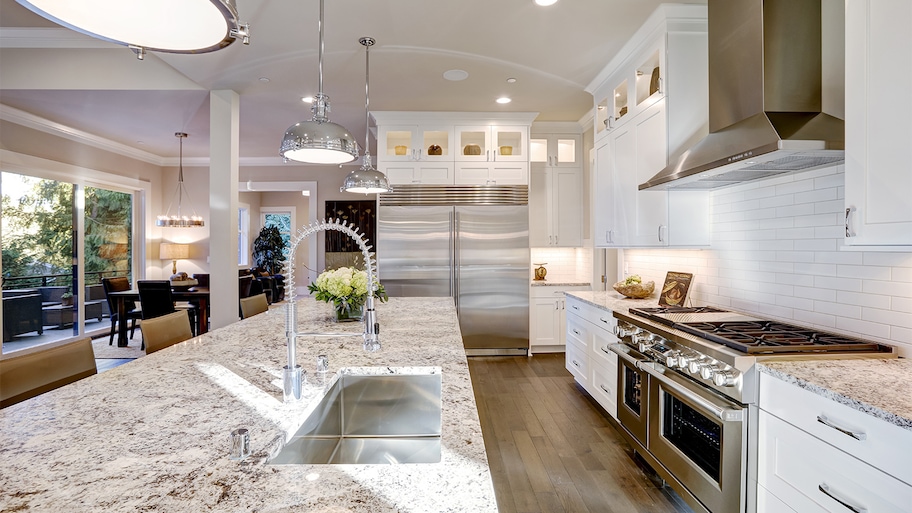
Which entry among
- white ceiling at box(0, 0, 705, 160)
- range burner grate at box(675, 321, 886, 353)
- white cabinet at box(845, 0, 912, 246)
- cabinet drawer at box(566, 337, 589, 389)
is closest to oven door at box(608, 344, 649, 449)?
range burner grate at box(675, 321, 886, 353)

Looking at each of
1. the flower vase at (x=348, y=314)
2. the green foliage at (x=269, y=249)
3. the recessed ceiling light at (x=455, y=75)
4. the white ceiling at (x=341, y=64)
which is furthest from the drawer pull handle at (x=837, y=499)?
the green foliage at (x=269, y=249)

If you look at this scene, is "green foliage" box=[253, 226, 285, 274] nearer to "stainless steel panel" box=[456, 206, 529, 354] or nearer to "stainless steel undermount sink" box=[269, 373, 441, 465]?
"stainless steel panel" box=[456, 206, 529, 354]

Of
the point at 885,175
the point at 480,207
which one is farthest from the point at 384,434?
the point at 480,207

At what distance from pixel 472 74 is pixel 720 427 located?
3084 millimetres

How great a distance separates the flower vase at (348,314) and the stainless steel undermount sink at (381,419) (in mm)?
1001

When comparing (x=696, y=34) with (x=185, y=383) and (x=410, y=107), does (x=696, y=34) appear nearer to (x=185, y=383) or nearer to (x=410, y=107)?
(x=410, y=107)

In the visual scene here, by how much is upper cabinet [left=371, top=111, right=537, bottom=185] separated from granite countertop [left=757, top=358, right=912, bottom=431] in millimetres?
3555

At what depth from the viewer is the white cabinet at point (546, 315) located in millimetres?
5008

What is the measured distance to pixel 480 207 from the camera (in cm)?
486

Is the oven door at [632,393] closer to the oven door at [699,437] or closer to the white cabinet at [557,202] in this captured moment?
the oven door at [699,437]

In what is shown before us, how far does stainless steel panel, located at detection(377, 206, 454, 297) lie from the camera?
4840 millimetres

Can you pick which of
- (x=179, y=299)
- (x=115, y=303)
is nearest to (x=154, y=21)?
(x=179, y=299)

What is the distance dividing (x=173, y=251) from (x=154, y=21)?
707cm

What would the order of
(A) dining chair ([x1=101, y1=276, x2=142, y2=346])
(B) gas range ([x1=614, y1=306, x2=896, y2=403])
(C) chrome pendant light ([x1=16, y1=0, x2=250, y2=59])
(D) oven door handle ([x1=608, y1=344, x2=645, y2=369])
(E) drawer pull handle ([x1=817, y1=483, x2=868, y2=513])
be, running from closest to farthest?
(C) chrome pendant light ([x1=16, y1=0, x2=250, y2=59])
(E) drawer pull handle ([x1=817, y1=483, x2=868, y2=513])
(B) gas range ([x1=614, y1=306, x2=896, y2=403])
(D) oven door handle ([x1=608, y1=344, x2=645, y2=369])
(A) dining chair ([x1=101, y1=276, x2=142, y2=346])
